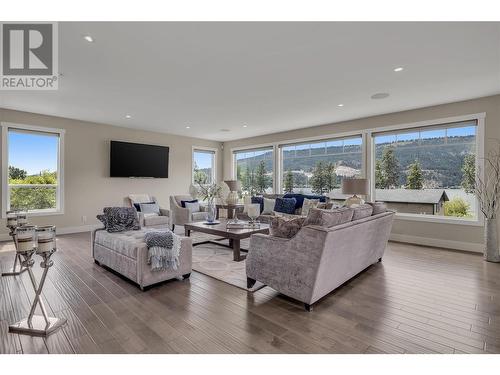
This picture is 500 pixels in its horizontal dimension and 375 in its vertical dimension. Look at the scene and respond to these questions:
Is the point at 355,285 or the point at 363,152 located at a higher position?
the point at 363,152

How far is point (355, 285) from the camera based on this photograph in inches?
123

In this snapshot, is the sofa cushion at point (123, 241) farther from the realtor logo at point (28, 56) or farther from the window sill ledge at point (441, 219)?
the window sill ledge at point (441, 219)

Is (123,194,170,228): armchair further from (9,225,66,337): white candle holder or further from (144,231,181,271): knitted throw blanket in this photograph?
(9,225,66,337): white candle holder

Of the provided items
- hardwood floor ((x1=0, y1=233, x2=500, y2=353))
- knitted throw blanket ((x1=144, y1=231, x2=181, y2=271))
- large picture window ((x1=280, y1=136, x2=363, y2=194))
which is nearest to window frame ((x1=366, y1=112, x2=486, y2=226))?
large picture window ((x1=280, y1=136, x2=363, y2=194))

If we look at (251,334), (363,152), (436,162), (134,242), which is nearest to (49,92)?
(134,242)

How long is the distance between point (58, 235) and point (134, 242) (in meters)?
3.95

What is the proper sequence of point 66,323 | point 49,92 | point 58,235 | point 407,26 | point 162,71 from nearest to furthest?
point 66,323
point 407,26
point 162,71
point 49,92
point 58,235

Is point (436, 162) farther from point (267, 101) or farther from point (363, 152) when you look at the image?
point (267, 101)

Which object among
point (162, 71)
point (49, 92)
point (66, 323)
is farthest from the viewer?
point (49, 92)

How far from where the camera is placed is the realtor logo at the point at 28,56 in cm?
254

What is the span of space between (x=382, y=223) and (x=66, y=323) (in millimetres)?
3663
